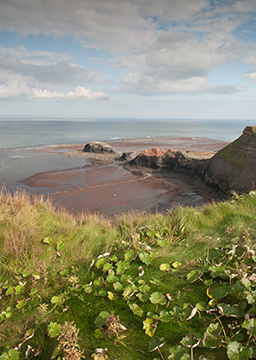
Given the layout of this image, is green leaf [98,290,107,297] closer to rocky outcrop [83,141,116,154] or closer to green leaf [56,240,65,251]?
green leaf [56,240,65,251]

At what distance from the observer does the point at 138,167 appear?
28.8 metres

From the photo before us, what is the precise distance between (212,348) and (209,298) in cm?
69

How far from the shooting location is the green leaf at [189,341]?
2.04m

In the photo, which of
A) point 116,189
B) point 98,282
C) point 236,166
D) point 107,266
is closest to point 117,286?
point 98,282

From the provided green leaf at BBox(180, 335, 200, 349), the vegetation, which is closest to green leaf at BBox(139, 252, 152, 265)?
the vegetation

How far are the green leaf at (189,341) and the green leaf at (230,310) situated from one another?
45 centimetres

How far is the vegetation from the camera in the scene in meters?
2.15

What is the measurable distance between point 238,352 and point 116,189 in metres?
18.6

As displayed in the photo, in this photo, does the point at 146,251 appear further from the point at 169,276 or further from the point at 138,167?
the point at 138,167

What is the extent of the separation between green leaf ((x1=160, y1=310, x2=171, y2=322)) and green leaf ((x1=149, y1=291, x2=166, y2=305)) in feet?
0.52

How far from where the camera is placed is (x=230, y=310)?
2.34 m

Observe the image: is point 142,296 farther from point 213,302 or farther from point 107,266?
point 213,302

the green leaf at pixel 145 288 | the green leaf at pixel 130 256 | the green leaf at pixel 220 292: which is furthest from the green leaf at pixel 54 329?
the green leaf at pixel 220 292

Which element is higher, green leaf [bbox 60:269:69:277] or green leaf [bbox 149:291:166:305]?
green leaf [bbox 149:291:166:305]
